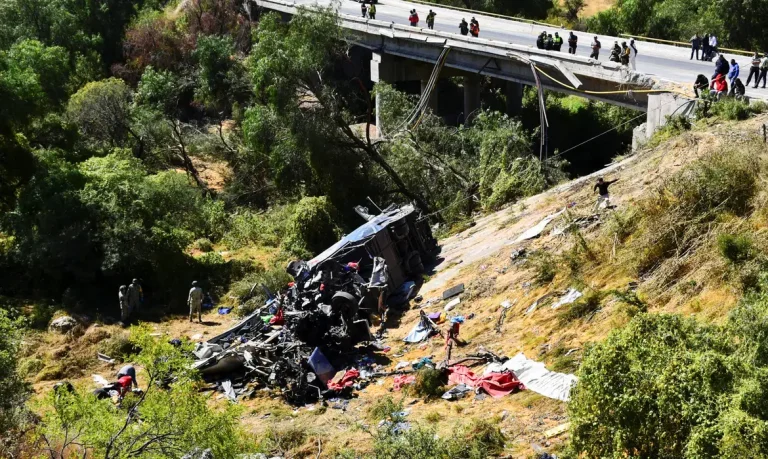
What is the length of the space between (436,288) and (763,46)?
2648 cm

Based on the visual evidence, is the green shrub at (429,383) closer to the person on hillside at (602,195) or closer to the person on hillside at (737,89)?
the person on hillside at (602,195)

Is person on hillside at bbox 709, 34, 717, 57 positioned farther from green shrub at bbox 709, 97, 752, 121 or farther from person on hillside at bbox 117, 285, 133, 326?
person on hillside at bbox 117, 285, 133, 326

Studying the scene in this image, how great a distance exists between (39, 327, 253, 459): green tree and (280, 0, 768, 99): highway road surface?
62.1ft

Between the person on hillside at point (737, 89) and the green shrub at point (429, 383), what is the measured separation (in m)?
12.8

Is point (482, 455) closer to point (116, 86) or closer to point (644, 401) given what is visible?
point (644, 401)

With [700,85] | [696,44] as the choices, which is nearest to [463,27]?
[696,44]

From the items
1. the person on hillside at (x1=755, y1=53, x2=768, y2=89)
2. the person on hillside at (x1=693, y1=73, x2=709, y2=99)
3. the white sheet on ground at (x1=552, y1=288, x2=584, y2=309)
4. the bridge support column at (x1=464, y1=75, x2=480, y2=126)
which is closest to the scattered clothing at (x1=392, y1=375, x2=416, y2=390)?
the white sheet on ground at (x1=552, y1=288, x2=584, y2=309)

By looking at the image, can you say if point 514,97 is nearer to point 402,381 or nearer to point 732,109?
point 732,109

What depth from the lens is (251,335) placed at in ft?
61.6

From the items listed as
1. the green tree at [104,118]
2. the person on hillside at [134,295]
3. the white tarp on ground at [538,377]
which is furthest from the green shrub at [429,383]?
the green tree at [104,118]

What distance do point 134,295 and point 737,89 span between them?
1698 centimetres

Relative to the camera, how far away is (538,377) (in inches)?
559

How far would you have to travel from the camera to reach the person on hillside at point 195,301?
2184 cm

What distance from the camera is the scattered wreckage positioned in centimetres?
1659
